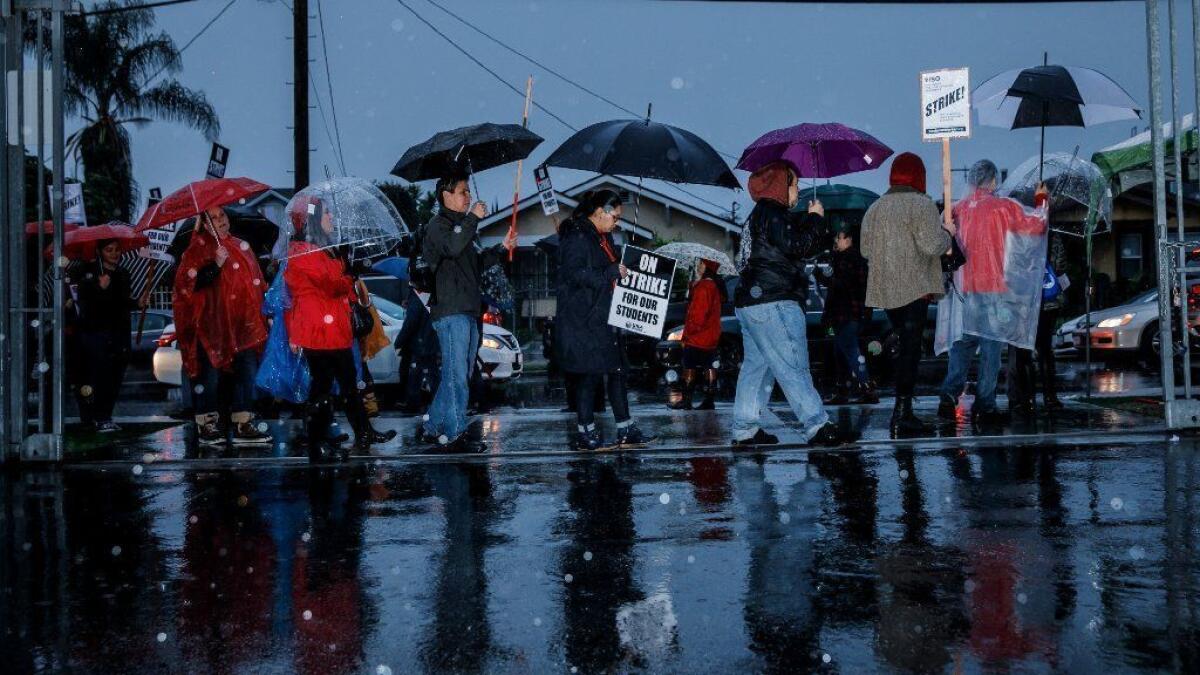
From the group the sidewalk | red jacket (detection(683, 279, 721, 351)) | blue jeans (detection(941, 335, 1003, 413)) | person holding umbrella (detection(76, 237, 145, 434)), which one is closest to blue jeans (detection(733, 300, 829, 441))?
the sidewalk

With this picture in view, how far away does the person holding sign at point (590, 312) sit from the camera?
9.25m

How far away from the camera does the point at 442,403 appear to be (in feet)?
31.8

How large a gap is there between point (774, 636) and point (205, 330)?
6987 millimetres

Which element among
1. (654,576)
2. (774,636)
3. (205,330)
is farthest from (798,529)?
(205,330)

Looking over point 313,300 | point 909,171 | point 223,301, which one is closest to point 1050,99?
point 909,171

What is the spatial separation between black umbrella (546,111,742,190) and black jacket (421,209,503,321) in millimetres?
1464

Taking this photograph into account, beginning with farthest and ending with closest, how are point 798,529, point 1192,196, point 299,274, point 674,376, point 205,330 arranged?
1. point 1192,196
2. point 674,376
3. point 205,330
4. point 299,274
5. point 798,529

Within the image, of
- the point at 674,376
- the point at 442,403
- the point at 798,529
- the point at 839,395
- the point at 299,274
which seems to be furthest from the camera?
the point at 674,376

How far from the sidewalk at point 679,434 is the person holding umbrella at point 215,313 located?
414 millimetres

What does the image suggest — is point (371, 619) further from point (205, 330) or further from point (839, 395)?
point (839, 395)

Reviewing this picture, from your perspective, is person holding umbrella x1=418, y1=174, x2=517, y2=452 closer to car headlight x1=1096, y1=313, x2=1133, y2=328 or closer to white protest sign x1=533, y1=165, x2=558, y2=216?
white protest sign x1=533, y1=165, x2=558, y2=216

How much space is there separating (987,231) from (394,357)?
28.2 ft

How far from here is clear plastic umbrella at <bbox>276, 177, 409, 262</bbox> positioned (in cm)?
888

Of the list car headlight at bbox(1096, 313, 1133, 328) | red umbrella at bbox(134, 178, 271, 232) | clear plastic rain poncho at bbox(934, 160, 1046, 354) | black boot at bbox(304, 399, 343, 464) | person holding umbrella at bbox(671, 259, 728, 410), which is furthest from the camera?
car headlight at bbox(1096, 313, 1133, 328)
